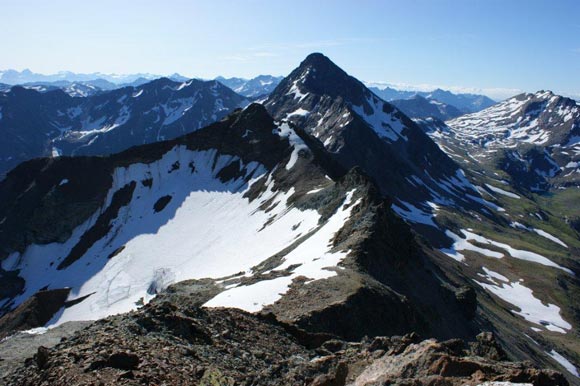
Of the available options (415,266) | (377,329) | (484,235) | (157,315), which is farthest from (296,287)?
(484,235)

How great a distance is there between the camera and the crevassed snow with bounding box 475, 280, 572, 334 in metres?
89.4

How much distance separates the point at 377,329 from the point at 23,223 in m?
119

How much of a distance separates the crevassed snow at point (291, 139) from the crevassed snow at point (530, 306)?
50861 mm

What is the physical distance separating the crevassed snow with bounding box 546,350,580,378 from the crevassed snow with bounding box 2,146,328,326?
4477cm

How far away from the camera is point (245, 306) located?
102 ft

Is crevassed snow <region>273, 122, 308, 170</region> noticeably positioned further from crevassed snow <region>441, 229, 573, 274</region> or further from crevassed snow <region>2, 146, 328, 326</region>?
crevassed snow <region>441, 229, 573, 274</region>

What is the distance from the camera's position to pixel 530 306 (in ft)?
315

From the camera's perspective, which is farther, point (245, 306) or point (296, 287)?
point (296, 287)

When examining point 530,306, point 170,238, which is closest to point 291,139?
point 170,238

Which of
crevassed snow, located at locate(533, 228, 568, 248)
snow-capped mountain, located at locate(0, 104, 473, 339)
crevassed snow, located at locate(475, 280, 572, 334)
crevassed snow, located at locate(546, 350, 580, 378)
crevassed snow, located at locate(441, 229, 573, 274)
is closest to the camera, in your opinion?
snow-capped mountain, located at locate(0, 104, 473, 339)

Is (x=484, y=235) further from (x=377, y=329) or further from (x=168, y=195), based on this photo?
(x=377, y=329)

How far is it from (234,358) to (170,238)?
7712 cm

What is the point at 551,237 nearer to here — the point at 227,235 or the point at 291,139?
the point at 291,139

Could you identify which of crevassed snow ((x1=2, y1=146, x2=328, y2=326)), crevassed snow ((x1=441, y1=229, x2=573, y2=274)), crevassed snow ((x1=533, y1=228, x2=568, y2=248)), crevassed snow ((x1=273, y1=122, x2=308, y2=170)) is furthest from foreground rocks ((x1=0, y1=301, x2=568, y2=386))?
crevassed snow ((x1=533, y1=228, x2=568, y2=248))
